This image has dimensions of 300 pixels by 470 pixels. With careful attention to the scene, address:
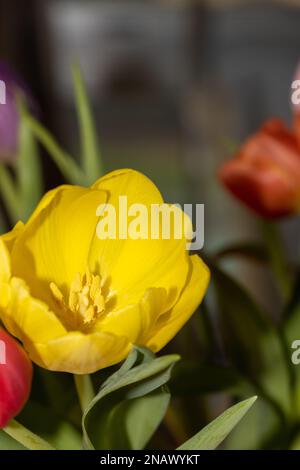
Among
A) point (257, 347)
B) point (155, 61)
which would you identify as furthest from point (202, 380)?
point (155, 61)

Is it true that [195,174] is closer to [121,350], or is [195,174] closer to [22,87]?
[22,87]

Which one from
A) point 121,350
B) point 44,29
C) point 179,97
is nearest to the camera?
point 121,350

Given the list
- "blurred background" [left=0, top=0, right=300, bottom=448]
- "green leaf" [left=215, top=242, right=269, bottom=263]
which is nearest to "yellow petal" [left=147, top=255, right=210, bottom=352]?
"green leaf" [left=215, top=242, right=269, bottom=263]

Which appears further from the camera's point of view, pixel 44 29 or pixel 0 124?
pixel 44 29

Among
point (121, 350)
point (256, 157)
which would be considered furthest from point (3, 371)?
point (256, 157)

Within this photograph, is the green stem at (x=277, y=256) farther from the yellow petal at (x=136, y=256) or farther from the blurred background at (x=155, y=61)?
the blurred background at (x=155, y=61)

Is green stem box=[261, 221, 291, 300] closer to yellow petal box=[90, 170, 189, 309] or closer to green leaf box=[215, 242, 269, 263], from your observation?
green leaf box=[215, 242, 269, 263]
